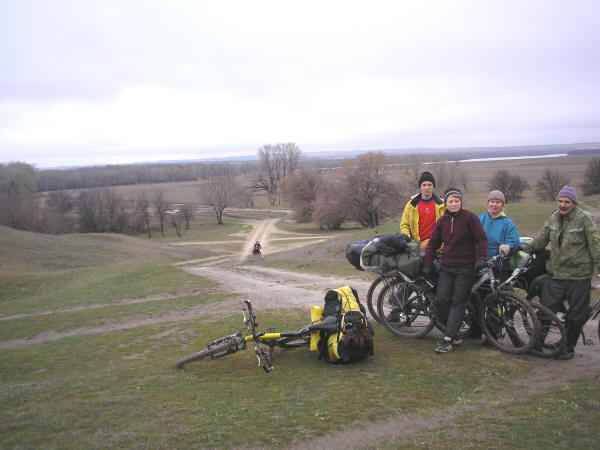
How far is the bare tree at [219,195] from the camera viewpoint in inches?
3145

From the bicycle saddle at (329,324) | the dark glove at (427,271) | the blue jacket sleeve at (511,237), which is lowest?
the bicycle saddle at (329,324)

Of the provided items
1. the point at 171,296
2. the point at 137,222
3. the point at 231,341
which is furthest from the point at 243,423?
the point at 137,222

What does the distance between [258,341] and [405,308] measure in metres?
2.60

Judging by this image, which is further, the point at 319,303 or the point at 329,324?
the point at 319,303

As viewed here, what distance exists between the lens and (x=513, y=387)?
4.86 metres

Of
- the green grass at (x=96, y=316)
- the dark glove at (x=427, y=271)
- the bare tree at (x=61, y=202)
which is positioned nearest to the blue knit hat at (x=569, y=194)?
the dark glove at (x=427, y=271)

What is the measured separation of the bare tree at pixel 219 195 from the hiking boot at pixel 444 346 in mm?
73075

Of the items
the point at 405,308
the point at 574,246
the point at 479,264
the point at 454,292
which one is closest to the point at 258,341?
the point at 405,308

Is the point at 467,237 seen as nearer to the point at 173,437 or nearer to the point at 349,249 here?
the point at 349,249

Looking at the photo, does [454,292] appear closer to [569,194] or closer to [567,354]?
[567,354]

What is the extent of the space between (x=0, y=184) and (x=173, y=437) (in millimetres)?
113273

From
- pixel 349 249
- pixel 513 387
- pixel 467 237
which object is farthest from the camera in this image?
pixel 349 249

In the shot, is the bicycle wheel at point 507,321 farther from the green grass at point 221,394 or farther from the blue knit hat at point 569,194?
the blue knit hat at point 569,194

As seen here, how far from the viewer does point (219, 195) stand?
8144 centimetres
